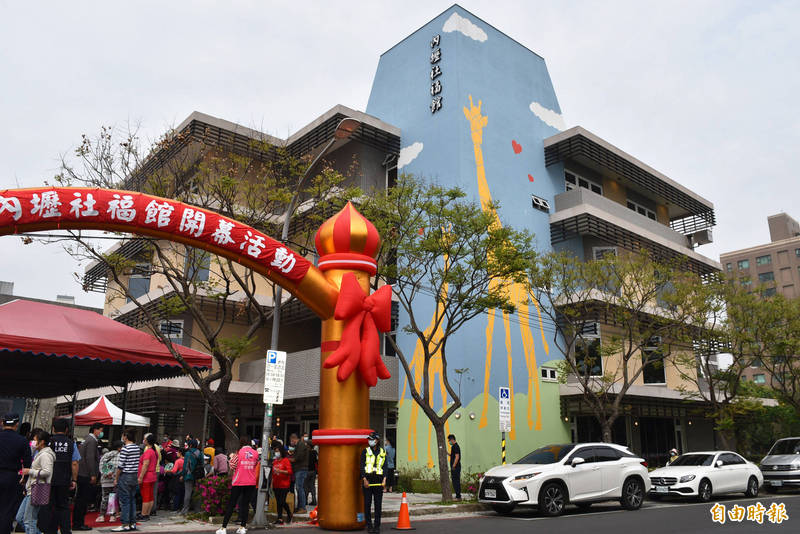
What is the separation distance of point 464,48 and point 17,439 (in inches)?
921

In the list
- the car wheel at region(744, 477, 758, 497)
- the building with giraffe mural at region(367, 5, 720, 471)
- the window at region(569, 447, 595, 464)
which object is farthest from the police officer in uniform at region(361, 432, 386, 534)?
the car wheel at region(744, 477, 758, 497)

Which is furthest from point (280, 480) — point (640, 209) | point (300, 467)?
point (640, 209)

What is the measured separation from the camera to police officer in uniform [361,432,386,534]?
12.1 meters

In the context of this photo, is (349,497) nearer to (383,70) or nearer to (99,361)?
(99,361)

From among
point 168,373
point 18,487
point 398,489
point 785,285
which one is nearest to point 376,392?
point 398,489

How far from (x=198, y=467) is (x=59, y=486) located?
5.49 m

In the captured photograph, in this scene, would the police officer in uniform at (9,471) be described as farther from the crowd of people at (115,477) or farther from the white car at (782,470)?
the white car at (782,470)

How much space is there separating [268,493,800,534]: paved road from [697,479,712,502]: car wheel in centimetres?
121

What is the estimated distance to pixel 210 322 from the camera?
27.9 meters

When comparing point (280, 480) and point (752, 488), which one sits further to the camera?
point (752, 488)

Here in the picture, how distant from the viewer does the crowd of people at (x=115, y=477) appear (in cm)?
922

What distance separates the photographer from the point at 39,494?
31.9ft

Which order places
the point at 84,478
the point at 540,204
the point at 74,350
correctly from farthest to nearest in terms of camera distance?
1. the point at 540,204
2. the point at 74,350
3. the point at 84,478

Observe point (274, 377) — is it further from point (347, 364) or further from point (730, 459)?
point (730, 459)
